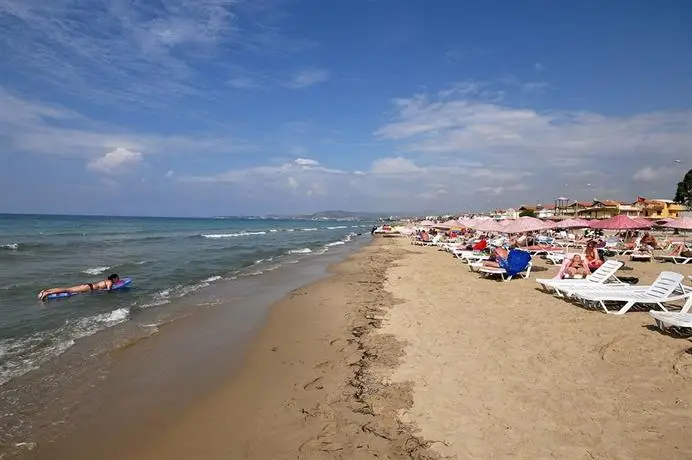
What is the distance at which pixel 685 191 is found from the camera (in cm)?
5694

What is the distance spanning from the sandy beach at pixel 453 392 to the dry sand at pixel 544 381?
0.02m

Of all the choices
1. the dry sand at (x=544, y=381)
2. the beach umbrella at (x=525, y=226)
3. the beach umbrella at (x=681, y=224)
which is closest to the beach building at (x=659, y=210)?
the beach umbrella at (x=681, y=224)

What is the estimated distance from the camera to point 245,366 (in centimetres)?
623

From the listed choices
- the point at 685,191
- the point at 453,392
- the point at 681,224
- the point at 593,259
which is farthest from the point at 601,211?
the point at 453,392

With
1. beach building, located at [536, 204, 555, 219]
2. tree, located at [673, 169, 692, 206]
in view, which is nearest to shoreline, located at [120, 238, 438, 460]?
beach building, located at [536, 204, 555, 219]

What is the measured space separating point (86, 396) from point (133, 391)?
0.54m

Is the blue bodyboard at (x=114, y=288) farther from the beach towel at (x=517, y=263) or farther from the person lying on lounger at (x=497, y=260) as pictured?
the beach towel at (x=517, y=263)

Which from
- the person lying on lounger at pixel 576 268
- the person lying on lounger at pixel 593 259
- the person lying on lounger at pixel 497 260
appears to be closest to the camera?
the person lying on lounger at pixel 576 268

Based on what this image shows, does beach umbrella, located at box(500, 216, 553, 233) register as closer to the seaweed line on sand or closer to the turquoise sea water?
the turquoise sea water

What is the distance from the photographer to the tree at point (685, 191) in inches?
2210

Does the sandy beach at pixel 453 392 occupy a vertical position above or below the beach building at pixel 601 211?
below

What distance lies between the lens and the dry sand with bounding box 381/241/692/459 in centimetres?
366

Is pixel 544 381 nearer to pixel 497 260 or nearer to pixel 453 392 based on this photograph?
pixel 453 392

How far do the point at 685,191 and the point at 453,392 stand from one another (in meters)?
69.9
